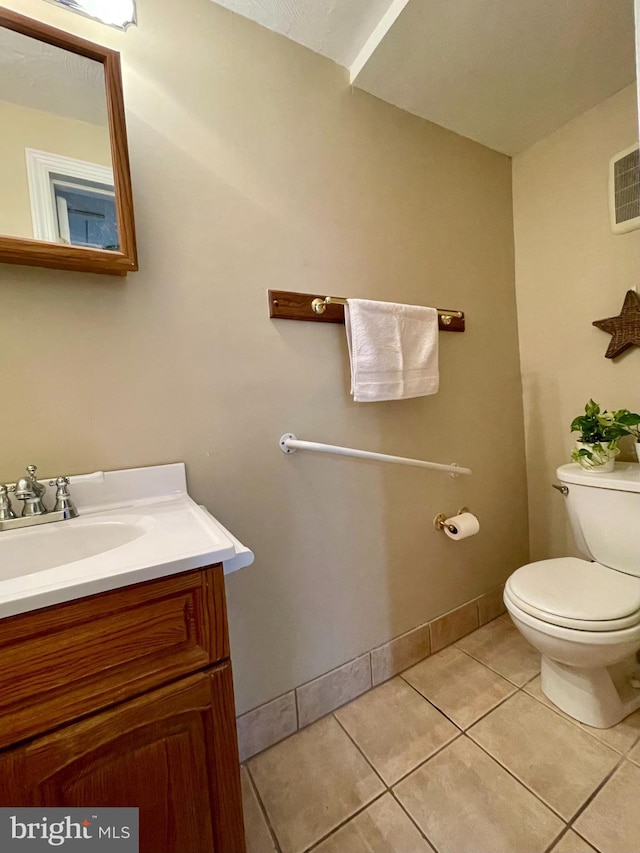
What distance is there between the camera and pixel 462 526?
1448 mm

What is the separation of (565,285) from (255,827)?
2.19 meters

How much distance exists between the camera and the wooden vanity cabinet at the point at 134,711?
52 cm

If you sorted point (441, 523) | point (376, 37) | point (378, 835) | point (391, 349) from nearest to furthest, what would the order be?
point (378, 835)
point (376, 37)
point (391, 349)
point (441, 523)

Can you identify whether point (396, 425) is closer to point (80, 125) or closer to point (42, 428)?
point (42, 428)

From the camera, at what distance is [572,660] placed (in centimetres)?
109

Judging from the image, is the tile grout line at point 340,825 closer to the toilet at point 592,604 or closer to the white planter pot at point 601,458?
the toilet at point 592,604

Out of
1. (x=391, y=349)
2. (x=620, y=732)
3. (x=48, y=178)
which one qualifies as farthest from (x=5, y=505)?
(x=620, y=732)

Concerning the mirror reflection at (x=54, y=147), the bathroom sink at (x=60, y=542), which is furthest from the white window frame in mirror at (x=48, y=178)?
the bathroom sink at (x=60, y=542)

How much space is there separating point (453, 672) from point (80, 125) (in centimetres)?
212

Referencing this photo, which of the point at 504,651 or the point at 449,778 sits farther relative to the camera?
the point at 504,651

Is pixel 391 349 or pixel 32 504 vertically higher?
pixel 391 349

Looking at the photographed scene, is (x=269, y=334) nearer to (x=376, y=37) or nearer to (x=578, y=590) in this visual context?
(x=376, y=37)

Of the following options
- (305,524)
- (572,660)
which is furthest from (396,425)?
(572,660)

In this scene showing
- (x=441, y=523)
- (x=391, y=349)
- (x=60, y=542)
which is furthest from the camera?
(x=441, y=523)
